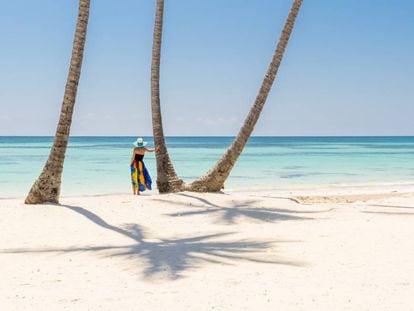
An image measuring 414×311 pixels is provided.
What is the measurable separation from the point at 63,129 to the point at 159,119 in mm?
3603

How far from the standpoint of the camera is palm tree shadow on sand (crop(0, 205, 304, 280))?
6573mm

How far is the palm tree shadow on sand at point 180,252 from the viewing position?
657 cm

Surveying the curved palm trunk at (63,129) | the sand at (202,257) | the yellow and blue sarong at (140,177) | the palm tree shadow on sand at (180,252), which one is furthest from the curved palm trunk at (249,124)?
the palm tree shadow on sand at (180,252)

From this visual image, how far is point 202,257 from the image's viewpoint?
703 cm

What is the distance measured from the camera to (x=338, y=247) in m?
7.80

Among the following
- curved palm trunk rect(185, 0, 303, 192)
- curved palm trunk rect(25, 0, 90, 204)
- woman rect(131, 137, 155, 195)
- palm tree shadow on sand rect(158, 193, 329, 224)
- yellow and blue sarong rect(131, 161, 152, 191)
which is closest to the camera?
palm tree shadow on sand rect(158, 193, 329, 224)

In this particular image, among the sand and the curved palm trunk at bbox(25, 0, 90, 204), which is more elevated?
the curved palm trunk at bbox(25, 0, 90, 204)

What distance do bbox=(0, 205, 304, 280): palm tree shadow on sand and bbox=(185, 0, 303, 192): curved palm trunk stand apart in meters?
5.26

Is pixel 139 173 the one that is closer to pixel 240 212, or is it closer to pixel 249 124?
pixel 249 124

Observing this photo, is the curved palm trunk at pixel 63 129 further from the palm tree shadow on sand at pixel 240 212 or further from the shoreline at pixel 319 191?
the shoreline at pixel 319 191

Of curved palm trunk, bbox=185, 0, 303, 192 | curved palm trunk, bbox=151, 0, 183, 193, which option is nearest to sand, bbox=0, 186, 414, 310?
curved palm trunk, bbox=185, 0, 303, 192

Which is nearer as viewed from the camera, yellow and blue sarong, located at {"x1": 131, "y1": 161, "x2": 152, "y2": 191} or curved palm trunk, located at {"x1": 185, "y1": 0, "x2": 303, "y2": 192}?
curved palm trunk, located at {"x1": 185, "y1": 0, "x2": 303, "y2": 192}

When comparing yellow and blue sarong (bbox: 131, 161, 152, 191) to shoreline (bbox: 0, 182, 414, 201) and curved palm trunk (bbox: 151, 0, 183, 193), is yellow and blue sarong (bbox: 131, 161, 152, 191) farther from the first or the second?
shoreline (bbox: 0, 182, 414, 201)

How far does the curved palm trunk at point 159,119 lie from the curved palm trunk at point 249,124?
526 mm
